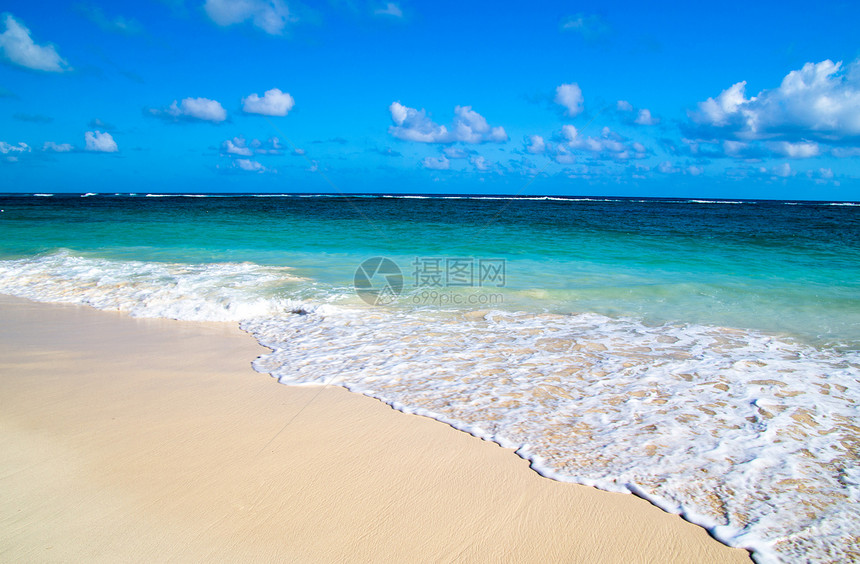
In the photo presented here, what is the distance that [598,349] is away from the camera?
4.92m

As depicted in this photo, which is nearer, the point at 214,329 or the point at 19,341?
the point at 19,341

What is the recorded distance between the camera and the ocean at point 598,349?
2.65 m

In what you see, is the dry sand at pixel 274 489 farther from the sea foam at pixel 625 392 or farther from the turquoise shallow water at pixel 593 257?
the turquoise shallow water at pixel 593 257

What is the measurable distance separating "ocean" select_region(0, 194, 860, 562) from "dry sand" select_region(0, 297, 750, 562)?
247 mm

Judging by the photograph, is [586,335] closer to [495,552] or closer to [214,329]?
[495,552]

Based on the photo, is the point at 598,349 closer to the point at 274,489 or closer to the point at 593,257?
the point at 274,489

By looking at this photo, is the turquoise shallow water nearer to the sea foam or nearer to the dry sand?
the sea foam

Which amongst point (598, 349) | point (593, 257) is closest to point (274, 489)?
point (598, 349)

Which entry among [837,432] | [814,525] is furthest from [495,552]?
[837,432]

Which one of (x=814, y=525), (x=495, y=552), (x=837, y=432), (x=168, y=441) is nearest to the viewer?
(x=495, y=552)

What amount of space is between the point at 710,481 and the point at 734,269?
9.65m

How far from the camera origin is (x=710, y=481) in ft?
8.55

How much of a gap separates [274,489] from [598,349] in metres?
3.54

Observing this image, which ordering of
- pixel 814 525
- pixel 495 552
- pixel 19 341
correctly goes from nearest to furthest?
pixel 495 552
pixel 814 525
pixel 19 341
